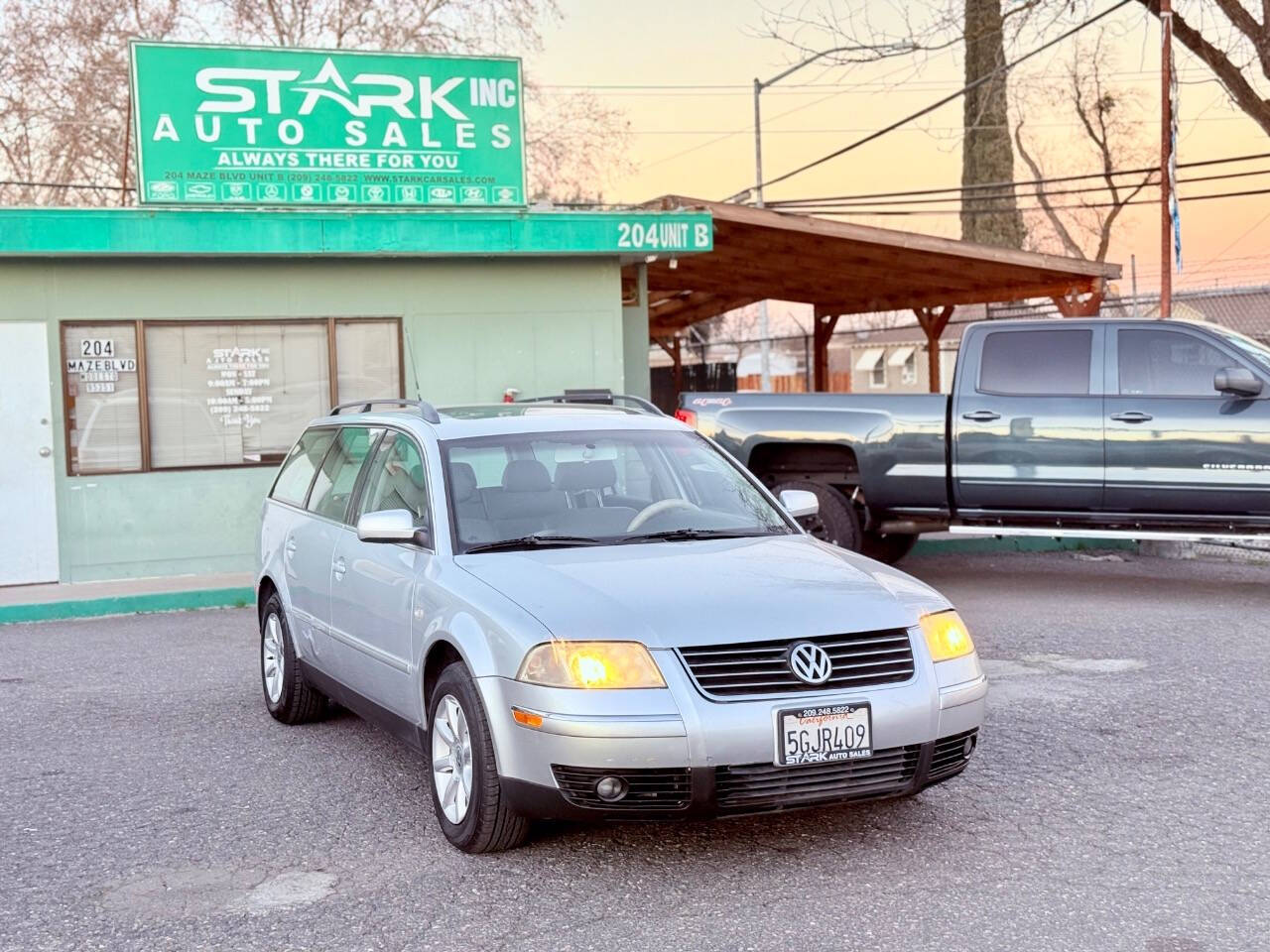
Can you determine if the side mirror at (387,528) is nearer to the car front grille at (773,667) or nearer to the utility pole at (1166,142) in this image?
the car front grille at (773,667)

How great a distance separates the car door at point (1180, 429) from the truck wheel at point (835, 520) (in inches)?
76.6

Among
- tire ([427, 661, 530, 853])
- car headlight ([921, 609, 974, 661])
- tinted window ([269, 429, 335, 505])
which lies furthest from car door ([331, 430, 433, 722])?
car headlight ([921, 609, 974, 661])

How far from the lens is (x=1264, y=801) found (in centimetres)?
571

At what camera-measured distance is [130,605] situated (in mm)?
11977

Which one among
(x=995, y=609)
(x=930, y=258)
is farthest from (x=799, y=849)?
(x=930, y=258)

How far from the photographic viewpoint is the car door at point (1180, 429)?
10617mm

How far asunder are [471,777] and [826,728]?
1.27 m

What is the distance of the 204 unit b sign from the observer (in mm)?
13016

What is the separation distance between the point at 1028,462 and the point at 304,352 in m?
6.70

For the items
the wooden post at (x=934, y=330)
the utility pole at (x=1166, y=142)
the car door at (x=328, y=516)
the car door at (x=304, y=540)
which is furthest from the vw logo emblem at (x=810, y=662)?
the wooden post at (x=934, y=330)

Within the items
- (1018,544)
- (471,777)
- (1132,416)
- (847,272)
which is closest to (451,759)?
(471,777)

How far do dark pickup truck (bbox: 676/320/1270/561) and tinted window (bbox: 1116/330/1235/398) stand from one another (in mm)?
10

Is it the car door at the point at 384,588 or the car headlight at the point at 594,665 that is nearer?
the car headlight at the point at 594,665

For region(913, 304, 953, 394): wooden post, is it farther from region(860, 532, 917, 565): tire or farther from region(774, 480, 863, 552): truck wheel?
region(774, 480, 863, 552): truck wheel
